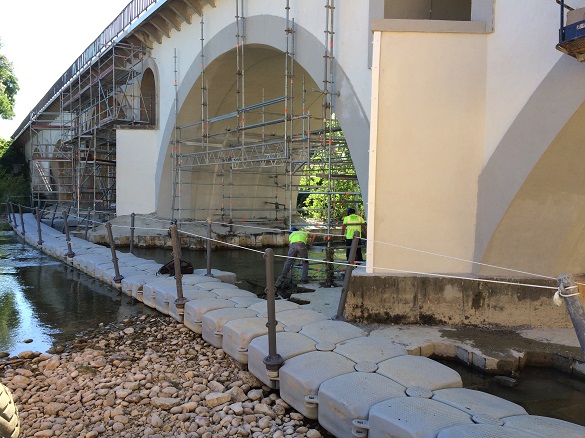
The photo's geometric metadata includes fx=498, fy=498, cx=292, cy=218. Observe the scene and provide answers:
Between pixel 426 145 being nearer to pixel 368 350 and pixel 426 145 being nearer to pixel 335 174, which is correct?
pixel 368 350

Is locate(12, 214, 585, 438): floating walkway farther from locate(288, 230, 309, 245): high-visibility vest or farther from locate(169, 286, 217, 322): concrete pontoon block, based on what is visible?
locate(288, 230, 309, 245): high-visibility vest

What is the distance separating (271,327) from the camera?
3.92 m

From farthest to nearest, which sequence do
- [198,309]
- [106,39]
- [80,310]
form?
[106,39], [80,310], [198,309]

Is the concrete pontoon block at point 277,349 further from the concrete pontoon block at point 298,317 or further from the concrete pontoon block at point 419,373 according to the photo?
the concrete pontoon block at point 419,373

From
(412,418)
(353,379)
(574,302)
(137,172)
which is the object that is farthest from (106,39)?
(574,302)

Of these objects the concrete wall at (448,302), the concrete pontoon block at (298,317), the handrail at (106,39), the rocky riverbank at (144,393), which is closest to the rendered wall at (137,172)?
the handrail at (106,39)

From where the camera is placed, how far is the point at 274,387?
4.09 m

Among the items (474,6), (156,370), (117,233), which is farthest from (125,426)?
(117,233)

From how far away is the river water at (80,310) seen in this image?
14.1 ft

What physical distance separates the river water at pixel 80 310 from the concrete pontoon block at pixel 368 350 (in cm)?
89

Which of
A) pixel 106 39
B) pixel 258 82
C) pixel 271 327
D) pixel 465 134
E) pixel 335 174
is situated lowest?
pixel 271 327

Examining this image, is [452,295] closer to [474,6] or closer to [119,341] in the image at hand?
[474,6]

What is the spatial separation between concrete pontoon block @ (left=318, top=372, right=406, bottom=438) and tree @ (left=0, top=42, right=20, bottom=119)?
93.9ft

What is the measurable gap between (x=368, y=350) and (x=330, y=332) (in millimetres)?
525
